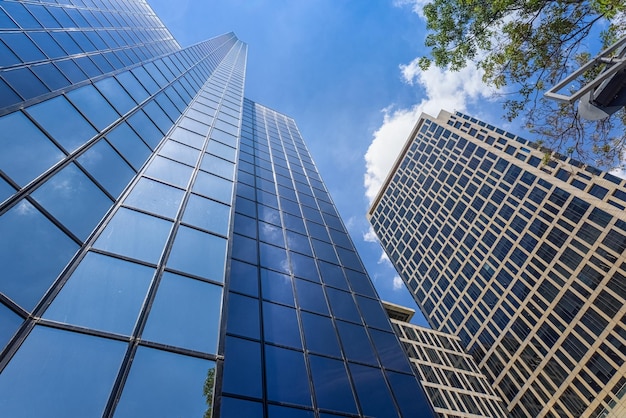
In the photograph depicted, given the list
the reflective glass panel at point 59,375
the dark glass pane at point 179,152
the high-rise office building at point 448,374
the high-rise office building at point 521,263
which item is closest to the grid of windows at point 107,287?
the reflective glass panel at point 59,375

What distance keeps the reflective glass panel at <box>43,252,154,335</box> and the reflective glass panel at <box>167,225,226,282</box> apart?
100 centimetres

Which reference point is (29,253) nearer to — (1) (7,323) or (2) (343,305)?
(1) (7,323)

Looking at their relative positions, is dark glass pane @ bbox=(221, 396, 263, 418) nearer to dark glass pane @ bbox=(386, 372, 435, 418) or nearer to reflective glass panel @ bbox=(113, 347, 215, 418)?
reflective glass panel @ bbox=(113, 347, 215, 418)

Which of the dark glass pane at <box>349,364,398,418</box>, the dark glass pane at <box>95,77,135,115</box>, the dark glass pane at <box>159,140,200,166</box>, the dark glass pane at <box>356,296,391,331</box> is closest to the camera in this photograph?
the dark glass pane at <box>349,364,398,418</box>

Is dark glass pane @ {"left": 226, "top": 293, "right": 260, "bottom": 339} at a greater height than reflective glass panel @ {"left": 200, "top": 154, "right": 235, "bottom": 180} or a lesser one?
lesser

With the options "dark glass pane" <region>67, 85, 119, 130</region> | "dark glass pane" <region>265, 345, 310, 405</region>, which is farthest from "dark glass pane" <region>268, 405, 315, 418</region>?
"dark glass pane" <region>67, 85, 119, 130</region>

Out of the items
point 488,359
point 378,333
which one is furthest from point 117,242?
point 488,359

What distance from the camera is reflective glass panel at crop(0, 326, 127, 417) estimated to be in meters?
4.28

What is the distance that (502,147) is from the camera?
69812 millimetres

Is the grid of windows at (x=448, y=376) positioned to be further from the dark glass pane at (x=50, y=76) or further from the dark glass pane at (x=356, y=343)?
the dark glass pane at (x=50, y=76)

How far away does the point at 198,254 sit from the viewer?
28.8 feet

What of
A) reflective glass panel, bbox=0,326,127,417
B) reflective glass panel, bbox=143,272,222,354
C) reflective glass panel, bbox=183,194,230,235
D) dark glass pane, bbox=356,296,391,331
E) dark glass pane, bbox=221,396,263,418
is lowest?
dark glass pane, bbox=221,396,263,418

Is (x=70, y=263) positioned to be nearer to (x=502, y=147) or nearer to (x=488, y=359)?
(x=488, y=359)

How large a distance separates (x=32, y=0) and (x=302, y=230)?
1907 cm
